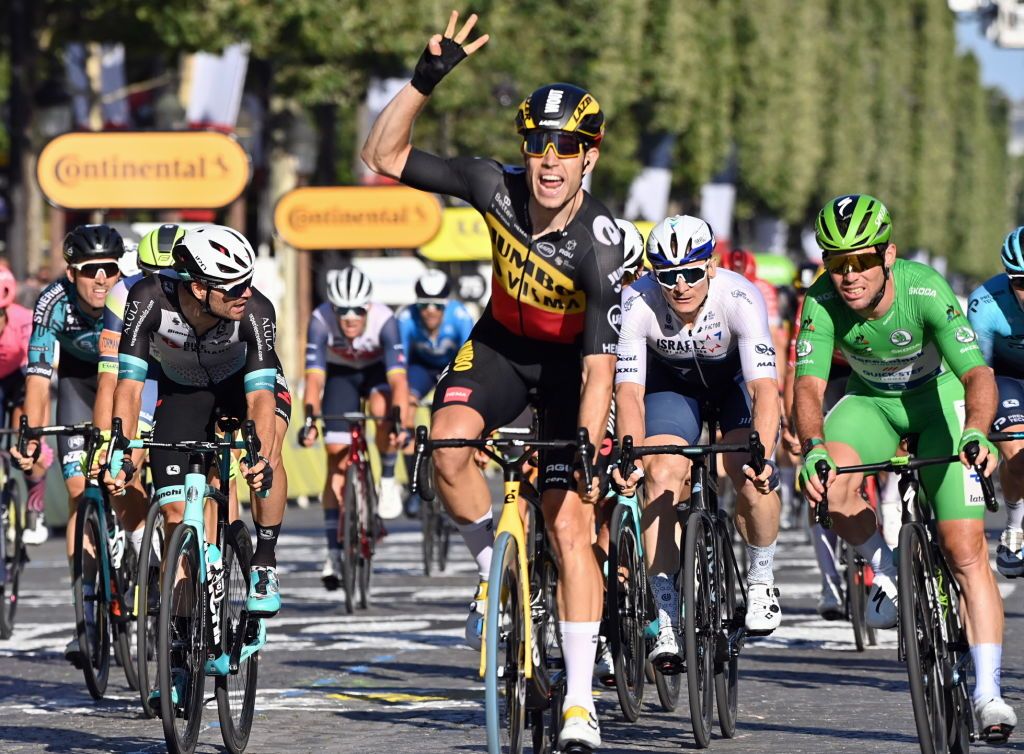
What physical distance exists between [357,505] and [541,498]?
6.65 m

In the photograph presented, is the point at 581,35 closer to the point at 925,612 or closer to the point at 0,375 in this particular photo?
the point at 0,375

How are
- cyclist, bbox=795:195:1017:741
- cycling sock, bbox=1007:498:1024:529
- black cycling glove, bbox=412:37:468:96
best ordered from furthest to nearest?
1. cycling sock, bbox=1007:498:1024:529
2. cyclist, bbox=795:195:1017:741
3. black cycling glove, bbox=412:37:468:96

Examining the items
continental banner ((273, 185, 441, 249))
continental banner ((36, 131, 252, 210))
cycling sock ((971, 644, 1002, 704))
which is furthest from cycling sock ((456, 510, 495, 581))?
continental banner ((273, 185, 441, 249))

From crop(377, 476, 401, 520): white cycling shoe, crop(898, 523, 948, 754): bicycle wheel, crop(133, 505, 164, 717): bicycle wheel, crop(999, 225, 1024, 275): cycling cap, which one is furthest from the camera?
crop(377, 476, 401, 520): white cycling shoe

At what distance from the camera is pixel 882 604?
8.80m

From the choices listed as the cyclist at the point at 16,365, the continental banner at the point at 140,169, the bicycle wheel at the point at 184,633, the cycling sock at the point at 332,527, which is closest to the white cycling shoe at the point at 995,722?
the bicycle wheel at the point at 184,633

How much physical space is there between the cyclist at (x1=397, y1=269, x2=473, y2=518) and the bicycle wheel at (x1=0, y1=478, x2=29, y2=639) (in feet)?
14.9

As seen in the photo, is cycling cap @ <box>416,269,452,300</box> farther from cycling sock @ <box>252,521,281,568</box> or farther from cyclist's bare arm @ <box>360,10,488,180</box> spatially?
cyclist's bare arm @ <box>360,10,488,180</box>

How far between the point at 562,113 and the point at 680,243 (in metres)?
1.23

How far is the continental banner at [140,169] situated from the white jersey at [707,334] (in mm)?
13746

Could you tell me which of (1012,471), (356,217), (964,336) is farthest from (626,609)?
(356,217)

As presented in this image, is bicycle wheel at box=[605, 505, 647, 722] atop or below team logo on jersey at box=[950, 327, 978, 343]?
below

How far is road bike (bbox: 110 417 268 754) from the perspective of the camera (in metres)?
8.48

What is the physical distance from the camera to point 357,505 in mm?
14836
